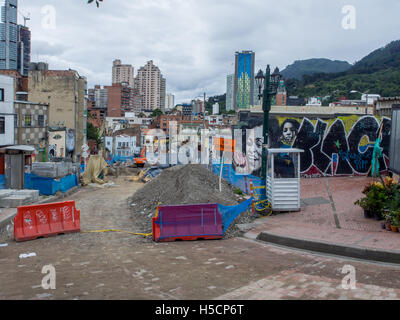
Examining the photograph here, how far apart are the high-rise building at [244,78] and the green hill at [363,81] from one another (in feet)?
60.7

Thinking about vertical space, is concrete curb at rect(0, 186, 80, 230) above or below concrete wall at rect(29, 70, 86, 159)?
below

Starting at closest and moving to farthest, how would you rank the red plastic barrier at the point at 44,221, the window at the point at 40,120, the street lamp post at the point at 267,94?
1. the red plastic barrier at the point at 44,221
2. the street lamp post at the point at 267,94
3. the window at the point at 40,120

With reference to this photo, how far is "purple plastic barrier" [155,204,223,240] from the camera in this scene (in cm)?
1085

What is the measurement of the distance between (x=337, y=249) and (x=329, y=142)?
43.7 ft

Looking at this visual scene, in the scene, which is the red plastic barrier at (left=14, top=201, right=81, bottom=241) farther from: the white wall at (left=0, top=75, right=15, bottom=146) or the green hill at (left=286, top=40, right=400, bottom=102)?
the green hill at (left=286, top=40, right=400, bottom=102)

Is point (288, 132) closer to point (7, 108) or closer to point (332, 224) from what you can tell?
point (332, 224)

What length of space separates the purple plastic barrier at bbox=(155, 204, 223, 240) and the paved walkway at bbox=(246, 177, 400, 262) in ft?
3.71

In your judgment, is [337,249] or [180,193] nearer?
[337,249]

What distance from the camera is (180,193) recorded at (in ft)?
50.0

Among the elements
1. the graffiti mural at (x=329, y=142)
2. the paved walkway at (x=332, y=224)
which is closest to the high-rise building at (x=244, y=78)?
the graffiti mural at (x=329, y=142)

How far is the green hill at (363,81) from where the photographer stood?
4382 inches

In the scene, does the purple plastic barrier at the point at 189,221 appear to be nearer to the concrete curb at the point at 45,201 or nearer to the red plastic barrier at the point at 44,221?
the red plastic barrier at the point at 44,221

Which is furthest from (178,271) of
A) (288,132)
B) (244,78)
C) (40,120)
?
(244,78)

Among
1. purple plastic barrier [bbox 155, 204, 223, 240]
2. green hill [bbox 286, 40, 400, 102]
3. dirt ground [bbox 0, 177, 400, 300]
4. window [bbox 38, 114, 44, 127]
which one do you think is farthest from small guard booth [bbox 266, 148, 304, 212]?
green hill [bbox 286, 40, 400, 102]
